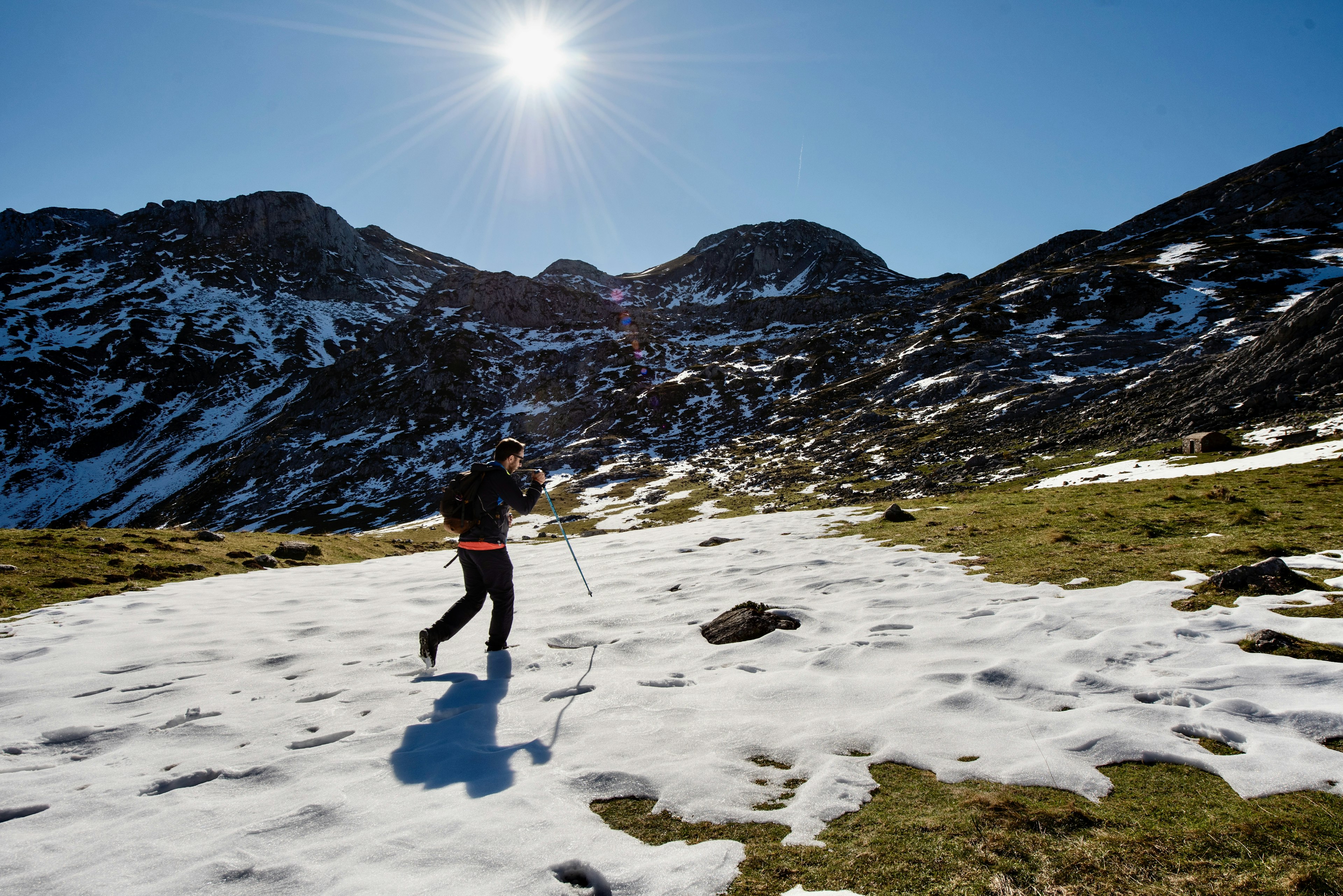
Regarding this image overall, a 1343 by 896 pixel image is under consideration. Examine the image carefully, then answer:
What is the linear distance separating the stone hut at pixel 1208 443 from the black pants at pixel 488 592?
28.1 meters

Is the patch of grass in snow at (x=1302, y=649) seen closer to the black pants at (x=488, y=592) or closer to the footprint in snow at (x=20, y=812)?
the black pants at (x=488, y=592)

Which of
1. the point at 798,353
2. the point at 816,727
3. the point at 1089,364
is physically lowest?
the point at 816,727

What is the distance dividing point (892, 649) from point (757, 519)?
67.7 ft

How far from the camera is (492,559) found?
30.0 feet

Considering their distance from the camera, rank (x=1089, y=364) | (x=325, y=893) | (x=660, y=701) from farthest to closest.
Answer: (x=1089, y=364) < (x=660, y=701) < (x=325, y=893)

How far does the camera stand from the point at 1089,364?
7356 cm

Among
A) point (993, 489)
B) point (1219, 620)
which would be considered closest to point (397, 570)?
point (1219, 620)

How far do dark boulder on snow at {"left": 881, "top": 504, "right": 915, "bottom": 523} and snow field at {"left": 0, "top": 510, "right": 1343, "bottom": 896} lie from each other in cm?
922

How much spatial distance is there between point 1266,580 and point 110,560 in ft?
87.9

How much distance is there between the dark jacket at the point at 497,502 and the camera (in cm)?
905

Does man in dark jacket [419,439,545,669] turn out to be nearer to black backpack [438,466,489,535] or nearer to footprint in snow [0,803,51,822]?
black backpack [438,466,489,535]

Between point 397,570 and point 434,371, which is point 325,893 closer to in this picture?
point 397,570

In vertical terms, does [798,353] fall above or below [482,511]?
above

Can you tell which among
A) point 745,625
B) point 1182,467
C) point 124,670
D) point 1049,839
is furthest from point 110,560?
point 1182,467
